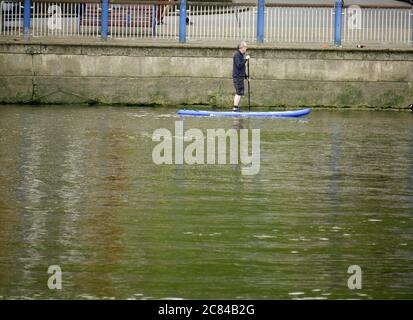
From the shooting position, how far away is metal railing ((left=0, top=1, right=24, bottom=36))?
3678cm

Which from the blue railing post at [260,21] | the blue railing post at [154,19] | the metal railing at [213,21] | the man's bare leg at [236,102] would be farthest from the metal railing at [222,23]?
the man's bare leg at [236,102]

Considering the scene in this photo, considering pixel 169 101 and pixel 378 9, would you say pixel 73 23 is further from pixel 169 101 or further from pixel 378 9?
pixel 378 9

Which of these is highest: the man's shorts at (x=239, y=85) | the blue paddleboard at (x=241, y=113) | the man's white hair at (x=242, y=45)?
the man's white hair at (x=242, y=45)

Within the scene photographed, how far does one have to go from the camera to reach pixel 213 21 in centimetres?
3703

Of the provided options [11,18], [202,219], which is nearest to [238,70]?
[11,18]

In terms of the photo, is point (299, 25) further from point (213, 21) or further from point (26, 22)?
point (26, 22)

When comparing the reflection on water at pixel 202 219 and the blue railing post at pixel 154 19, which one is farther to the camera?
the blue railing post at pixel 154 19

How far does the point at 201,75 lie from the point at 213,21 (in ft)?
5.23

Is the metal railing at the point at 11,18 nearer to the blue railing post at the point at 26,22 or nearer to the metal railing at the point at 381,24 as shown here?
the blue railing post at the point at 26,22

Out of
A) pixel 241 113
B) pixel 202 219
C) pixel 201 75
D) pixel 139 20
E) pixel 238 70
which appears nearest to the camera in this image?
pixel 202 219

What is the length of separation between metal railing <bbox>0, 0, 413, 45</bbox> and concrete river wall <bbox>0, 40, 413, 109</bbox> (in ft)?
2.15

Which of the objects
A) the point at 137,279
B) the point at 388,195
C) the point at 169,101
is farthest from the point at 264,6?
the point at 137,279

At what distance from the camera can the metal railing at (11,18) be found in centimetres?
3678

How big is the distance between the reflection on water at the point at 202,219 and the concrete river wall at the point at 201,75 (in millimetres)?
7785
